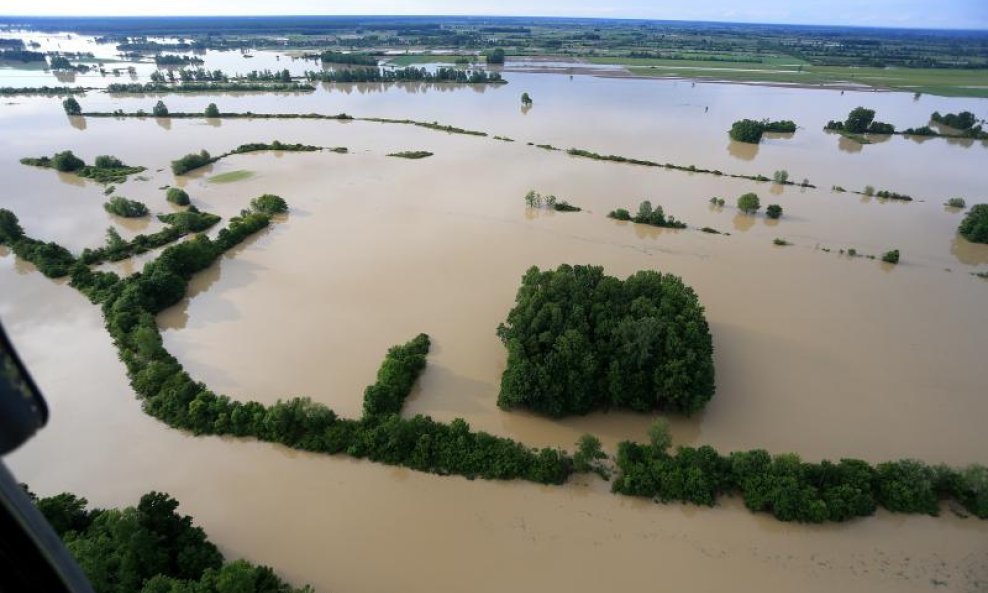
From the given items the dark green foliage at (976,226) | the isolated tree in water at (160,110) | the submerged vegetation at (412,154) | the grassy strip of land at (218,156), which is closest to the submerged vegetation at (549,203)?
the submerged vegetation at (412,154)

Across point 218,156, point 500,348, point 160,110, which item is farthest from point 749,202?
point 160,110

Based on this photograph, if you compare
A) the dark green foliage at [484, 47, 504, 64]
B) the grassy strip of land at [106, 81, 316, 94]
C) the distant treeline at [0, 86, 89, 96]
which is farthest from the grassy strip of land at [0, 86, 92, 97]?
the dark green foliage at [484, 47, 504, 64]

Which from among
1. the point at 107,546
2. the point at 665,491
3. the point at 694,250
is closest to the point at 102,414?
the point at 107,546

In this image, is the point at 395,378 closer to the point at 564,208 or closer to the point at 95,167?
the point at 564,208

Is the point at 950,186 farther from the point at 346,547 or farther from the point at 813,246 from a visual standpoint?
the point at 346,547

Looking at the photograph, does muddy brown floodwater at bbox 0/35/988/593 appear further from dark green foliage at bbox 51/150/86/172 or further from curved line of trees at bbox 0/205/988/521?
dark green foliage at bbox 51/150/86/172
